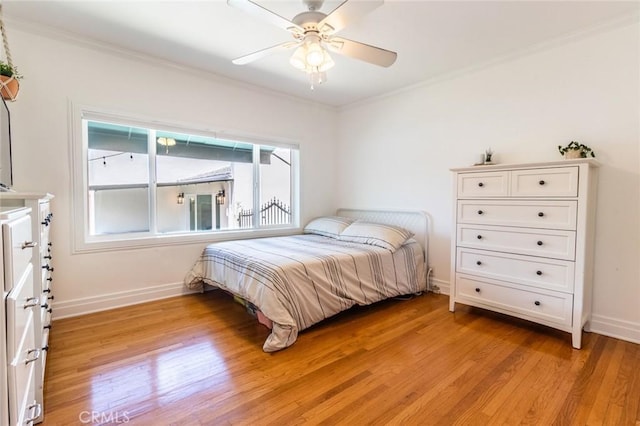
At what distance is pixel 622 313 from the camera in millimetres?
2299

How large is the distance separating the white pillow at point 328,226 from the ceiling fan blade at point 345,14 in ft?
7.32

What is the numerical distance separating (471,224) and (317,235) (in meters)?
1.86

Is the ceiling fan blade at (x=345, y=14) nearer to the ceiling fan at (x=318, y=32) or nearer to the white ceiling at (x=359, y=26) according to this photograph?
the ceiling fan at (x=318, y=32)

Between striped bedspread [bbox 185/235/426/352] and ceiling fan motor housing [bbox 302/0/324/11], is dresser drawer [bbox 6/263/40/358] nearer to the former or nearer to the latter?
striped bedspread [bbox 185/235/426/352]

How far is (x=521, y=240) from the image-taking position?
2361 mm

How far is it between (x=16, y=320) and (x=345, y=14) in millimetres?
1977

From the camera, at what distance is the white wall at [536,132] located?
2273 mm

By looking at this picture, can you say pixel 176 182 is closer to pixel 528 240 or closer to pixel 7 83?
pixel 7 83

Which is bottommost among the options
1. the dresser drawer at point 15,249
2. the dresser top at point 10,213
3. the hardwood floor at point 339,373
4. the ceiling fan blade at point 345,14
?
the hardwood floor at point 339,373

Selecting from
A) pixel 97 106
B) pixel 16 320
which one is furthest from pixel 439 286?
pixel 97 106

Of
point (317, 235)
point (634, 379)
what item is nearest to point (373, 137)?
point (317, 235)
